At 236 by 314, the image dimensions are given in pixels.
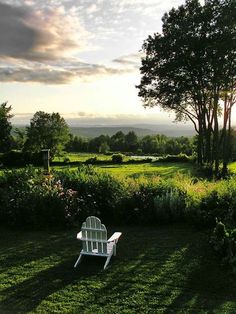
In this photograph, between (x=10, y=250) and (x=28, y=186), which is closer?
(x=10, y=250)

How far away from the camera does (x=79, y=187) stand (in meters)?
13.3

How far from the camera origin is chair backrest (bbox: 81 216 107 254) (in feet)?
28.5

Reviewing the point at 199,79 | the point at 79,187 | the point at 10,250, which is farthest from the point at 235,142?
the point at 10,250

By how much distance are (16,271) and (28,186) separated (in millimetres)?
4828

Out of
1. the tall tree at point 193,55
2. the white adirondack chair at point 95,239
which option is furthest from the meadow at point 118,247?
the tall tree at point 193,55

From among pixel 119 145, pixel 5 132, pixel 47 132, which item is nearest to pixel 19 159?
pixel 5 132

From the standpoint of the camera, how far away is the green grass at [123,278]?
6645 mm

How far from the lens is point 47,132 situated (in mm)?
80875

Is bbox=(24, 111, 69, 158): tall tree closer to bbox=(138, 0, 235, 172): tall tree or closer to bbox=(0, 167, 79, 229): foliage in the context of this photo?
bbox=(138, 0, 235, 172): tall tree

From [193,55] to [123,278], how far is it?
91.5ft

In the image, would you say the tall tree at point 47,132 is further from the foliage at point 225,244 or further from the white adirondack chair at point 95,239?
the foliage at point 225,244

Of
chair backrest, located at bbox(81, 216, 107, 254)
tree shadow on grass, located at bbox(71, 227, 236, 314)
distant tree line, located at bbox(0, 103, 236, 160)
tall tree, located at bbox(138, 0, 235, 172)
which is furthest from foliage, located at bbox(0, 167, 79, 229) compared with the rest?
distant tree line, located at bbox(0, 103, 236, 160)

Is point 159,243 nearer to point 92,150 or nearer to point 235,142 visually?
point 235,142

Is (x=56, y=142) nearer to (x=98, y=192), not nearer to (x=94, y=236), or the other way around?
(x=98, y=192)
